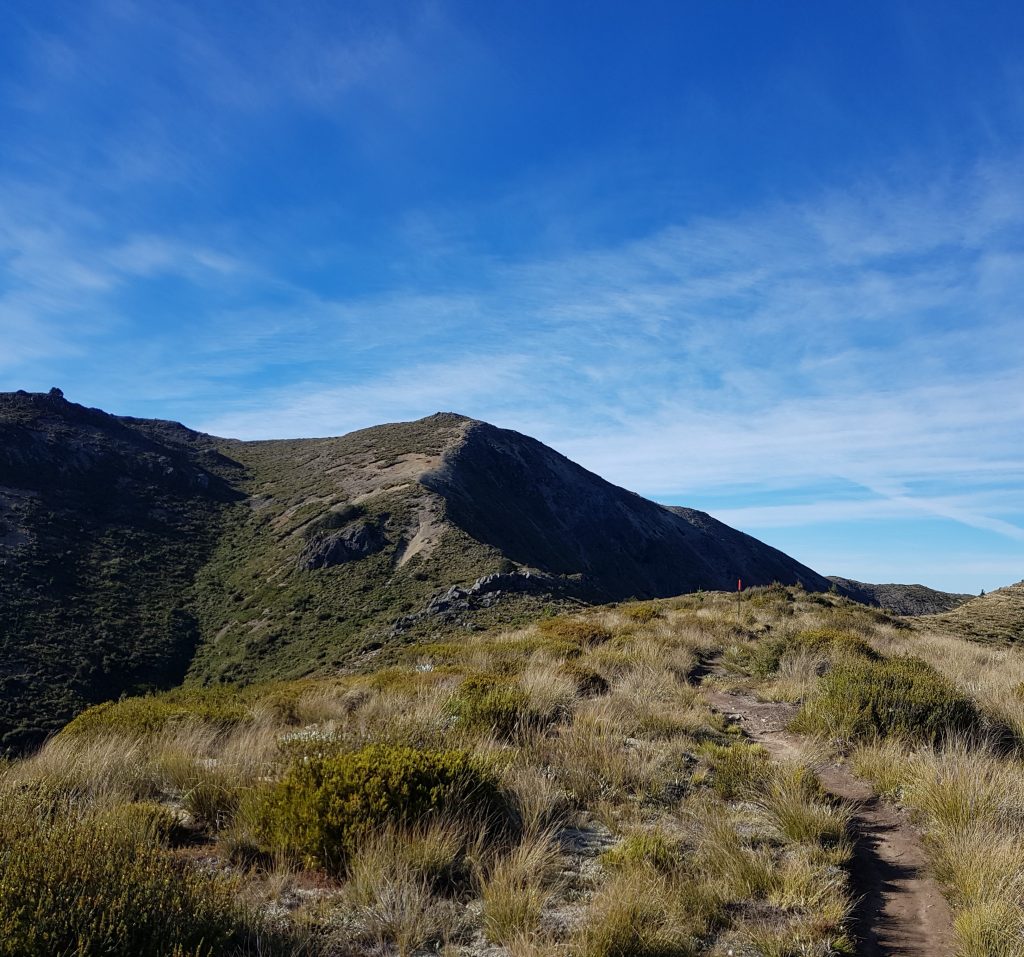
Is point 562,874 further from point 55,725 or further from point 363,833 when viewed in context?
point 55,725

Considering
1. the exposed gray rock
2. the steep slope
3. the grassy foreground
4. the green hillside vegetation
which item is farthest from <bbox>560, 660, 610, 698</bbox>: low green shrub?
the exposed gray rock

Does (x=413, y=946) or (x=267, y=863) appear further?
(x=267, y=863)

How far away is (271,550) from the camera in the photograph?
63.7 metres

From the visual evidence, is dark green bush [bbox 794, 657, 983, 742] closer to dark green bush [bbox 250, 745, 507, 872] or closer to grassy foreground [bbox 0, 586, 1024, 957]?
grassy foreground [bbox 0, 586, 1024, 957]

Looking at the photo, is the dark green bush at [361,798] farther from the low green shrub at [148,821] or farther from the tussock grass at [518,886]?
the low green shrub at [148,821]

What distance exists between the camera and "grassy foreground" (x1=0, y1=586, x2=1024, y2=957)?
139 inches

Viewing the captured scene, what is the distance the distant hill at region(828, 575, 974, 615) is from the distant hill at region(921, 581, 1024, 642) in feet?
148

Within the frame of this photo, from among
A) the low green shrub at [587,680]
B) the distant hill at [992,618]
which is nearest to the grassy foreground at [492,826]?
the low green shrub at [587,680]

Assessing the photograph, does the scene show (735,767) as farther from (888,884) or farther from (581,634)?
(581,634)

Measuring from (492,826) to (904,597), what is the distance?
102 meters

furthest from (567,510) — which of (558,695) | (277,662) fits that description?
(558,695)

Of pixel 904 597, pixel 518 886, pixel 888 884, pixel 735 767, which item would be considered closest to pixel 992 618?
pixel 735 767

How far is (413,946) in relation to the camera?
3.66 m

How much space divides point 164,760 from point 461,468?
73.9m
